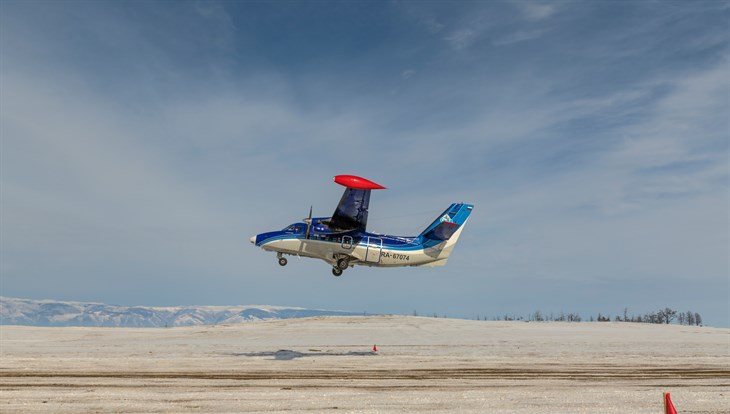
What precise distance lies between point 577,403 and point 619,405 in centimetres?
126

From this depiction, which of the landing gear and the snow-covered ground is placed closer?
the snow-covered ground

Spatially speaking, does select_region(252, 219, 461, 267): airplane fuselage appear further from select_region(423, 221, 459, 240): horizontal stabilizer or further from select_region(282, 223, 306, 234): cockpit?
select_region(423, 221, 459, 240): horizontal stabilizer

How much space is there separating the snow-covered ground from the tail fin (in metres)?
6.30

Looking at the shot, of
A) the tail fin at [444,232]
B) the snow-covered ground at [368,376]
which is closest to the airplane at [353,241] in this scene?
the tail fin at [444,232]

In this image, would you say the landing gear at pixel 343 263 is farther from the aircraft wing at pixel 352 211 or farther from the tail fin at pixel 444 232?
the tail fin at pixel 444 232

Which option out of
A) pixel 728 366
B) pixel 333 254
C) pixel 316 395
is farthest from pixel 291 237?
pixel 728 366

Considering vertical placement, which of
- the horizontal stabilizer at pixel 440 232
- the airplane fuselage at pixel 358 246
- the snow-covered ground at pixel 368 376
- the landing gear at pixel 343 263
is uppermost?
the horizontal stabilizer at pixel 440 232

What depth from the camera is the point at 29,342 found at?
4572 cm

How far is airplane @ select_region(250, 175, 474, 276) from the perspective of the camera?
107 feet

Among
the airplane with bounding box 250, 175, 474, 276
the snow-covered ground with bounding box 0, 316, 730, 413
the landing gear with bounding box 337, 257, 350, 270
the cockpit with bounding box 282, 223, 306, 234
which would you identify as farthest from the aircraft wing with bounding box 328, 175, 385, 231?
the snow-covered ground with bounding box 0, 316, 730, 413

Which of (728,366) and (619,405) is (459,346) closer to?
(728,366)

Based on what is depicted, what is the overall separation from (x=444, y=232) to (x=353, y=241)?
19.5 ft

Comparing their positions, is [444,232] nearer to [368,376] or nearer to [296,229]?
[296,229]

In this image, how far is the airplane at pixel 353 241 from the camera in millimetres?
32594
